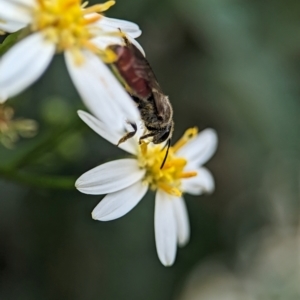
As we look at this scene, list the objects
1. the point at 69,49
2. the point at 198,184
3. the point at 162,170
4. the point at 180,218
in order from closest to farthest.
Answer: the point at 69,49
the point at 162,170
the point at 180,218
the point at 198,184

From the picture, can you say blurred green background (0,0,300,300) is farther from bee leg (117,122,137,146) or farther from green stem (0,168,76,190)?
bee leg (117,122,137,146)

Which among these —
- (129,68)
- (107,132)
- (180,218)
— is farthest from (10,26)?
(180,218)

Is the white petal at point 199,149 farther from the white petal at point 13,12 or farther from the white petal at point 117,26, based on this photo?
the white petal at point 13,12

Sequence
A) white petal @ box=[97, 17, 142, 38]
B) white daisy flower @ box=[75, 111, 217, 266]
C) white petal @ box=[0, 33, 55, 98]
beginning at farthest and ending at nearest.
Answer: white daisy flower @ box=[75, 111, 217, 266] → white petal @ box=[97, 17, 142, 38] → white petal @ box=[0, 33, 55, 98]

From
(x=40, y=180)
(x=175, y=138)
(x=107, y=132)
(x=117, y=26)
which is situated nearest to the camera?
(x=117, y=26)

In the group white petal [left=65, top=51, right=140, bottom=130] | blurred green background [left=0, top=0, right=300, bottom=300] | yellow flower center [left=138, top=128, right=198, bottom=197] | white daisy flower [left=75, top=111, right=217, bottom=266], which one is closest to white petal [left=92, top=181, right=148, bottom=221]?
white daisy flower [left=75, top=111, right=217, bottom=266]

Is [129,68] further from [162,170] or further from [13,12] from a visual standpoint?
[162,170]
